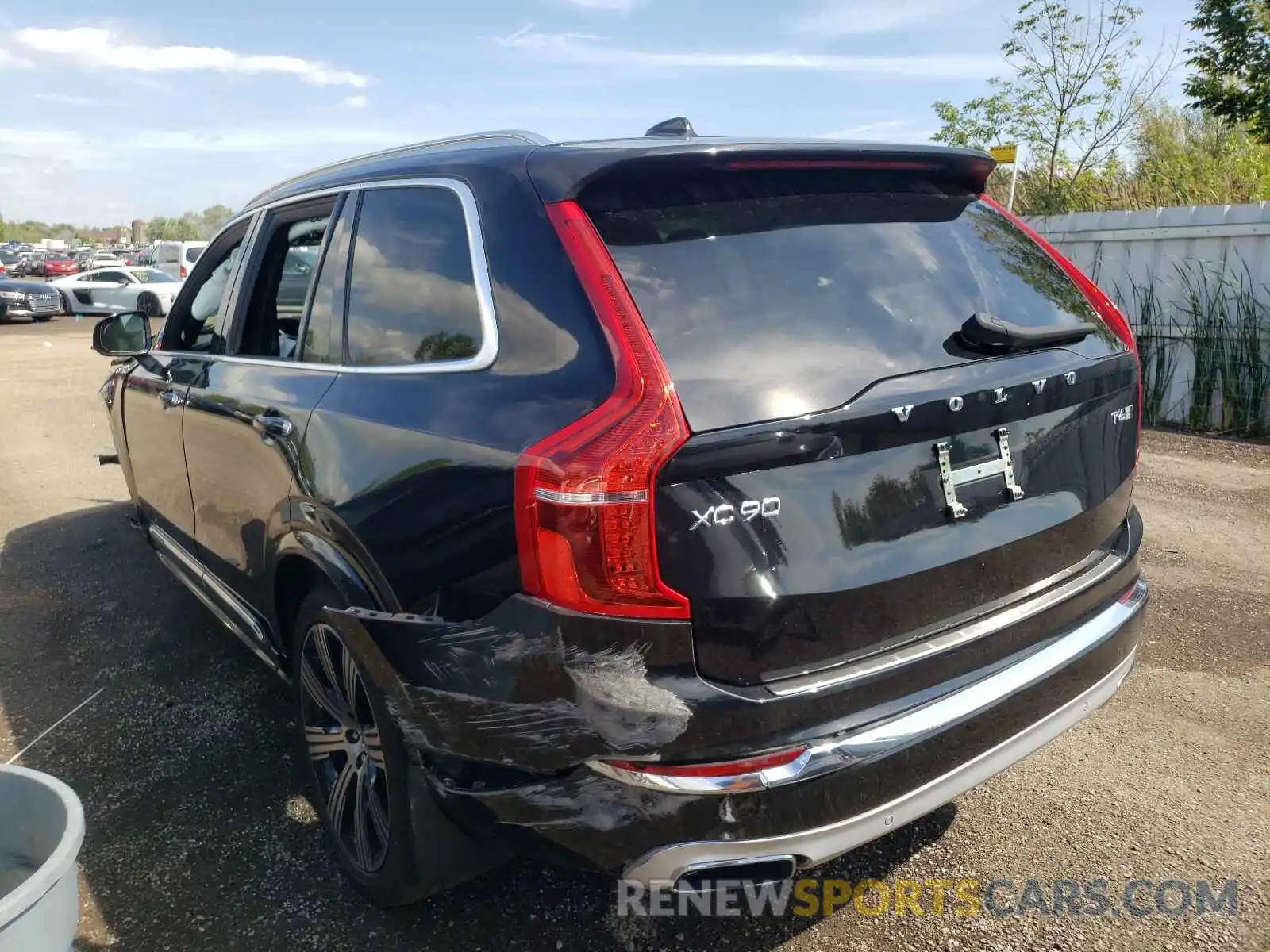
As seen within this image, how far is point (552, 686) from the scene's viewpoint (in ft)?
6.17

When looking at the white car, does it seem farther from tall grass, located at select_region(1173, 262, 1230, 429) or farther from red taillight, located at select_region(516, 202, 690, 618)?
red taillight, located at select_region(516, 202, 690, 618)

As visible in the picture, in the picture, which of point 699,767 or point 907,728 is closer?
point 699,767

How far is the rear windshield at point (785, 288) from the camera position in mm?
1976

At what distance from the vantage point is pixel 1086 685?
2451mm

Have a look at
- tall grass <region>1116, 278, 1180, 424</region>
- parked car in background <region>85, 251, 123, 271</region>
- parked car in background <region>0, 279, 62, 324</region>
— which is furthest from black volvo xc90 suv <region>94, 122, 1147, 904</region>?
parked car in background <region>85, 251, 123, 271</region>

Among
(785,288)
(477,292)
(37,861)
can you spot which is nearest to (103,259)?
(37,861)

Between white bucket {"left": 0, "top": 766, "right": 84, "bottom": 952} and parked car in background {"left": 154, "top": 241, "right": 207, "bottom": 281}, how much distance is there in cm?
2420

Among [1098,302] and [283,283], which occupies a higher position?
[283,283]

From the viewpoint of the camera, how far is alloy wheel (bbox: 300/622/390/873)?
249 cm

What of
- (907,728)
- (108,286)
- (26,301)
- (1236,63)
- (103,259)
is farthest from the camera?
(103,259)

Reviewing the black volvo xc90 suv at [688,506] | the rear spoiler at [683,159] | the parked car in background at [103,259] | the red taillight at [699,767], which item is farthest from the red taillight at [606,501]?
the parked car in background at [103,259]

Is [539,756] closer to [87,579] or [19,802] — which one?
[19,802]

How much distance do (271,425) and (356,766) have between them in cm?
103

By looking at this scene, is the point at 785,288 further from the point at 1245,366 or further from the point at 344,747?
the point at 1245,366
